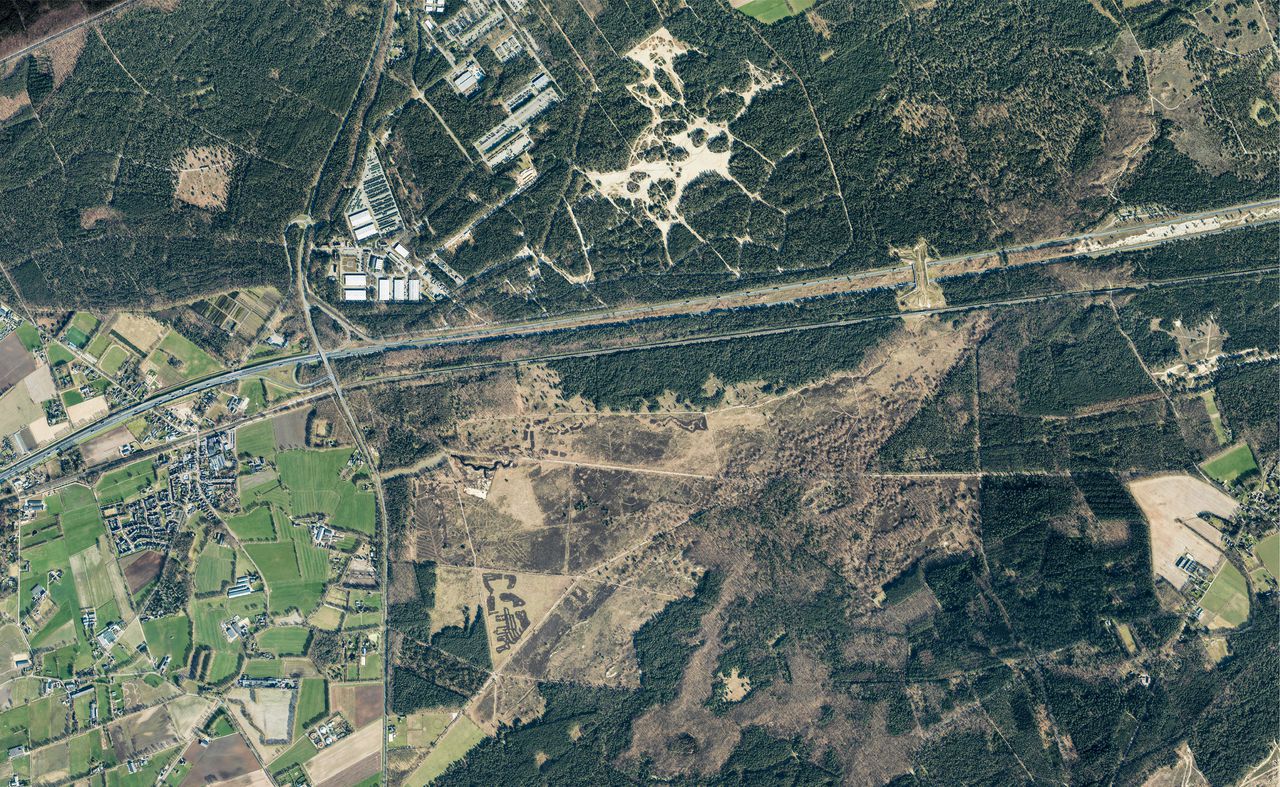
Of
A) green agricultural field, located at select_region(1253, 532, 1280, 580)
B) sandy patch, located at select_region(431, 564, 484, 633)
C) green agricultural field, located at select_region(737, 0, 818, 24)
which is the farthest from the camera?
sandy patch, located at select_region(431, 564, 484, 633)

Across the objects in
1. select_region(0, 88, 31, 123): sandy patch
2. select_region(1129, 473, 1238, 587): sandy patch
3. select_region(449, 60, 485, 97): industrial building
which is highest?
select_region(0, 88, 31, 123): sandy patch

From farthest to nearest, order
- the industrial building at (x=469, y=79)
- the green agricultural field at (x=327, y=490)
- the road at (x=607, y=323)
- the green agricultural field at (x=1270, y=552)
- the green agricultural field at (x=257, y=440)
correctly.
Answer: the green agricultural field at (x=257, y=440), the green agricultural field at (x=327, y=490), the industrial building at (x=469, y=79), the road at (x=607, y=323), the green agricultural field at (x=1270, y=552)

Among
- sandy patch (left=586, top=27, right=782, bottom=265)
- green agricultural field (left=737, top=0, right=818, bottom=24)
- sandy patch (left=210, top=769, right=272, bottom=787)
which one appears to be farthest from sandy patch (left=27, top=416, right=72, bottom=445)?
green agricultural field (left=737, top=0, right=818, bottom=24)

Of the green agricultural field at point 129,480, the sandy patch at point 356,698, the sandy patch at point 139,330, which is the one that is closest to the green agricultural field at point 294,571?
the sandy patch at point 356,698

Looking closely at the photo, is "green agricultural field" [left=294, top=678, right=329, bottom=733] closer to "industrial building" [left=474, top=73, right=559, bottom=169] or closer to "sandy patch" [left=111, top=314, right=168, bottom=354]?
"sandy patch" [left=111, top=314, right=168, bottom=354]

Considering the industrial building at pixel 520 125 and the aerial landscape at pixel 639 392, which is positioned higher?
the industrial building at pixel 520 125

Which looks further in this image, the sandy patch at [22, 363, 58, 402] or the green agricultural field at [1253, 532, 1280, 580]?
the sandy patch at [22, 363, 58, 402]

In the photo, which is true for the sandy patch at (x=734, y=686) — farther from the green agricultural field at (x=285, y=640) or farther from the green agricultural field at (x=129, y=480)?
the green agricultural field at (x=129, y=480)

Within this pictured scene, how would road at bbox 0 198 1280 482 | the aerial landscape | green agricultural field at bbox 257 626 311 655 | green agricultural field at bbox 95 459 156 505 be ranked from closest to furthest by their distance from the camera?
the aerial landscape, road at bbox 0 198 1280 482, green agricultural field at bbox 257 626 311 655, green agricultural field at bbox 95 459 156 505
